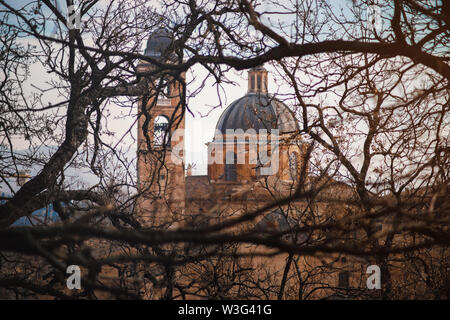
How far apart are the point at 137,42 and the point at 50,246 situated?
4.41 metres

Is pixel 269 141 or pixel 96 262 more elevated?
pixel 269 141

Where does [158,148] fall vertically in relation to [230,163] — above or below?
below

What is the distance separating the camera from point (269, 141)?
698cm

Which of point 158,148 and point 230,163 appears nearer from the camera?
point 158,148

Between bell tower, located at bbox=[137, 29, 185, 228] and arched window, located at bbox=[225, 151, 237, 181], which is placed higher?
arched window, located at bbox=[225, 151, 237, 181]

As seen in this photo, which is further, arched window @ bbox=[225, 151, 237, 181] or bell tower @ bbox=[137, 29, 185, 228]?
arched window @ bbox=[225, 151, 237, 181]

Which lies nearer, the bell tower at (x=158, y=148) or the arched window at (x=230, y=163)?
the bell tower at (x=158, y=148)

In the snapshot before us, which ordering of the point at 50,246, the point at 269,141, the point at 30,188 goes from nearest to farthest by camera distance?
the point at 50,246
the point at 30,188
the point at 269,141

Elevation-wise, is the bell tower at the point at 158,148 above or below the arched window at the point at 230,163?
below
